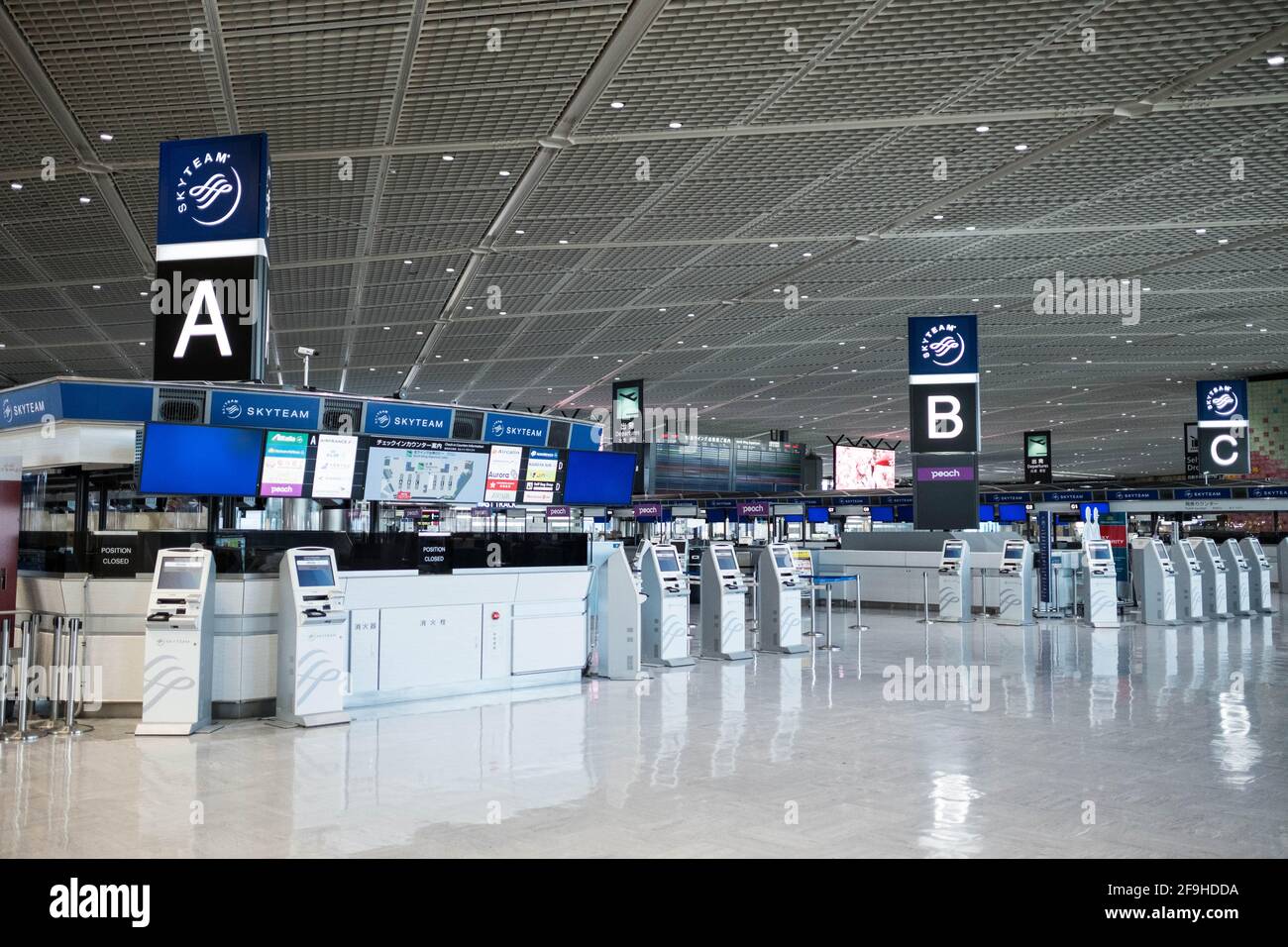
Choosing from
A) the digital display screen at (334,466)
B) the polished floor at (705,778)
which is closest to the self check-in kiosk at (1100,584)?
the polished floor at (705,778)

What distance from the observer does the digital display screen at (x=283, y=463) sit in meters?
10.7

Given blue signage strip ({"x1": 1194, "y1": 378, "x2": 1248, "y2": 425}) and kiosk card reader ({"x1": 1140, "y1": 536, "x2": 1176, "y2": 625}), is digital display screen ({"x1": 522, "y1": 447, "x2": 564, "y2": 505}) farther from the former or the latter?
blue signage strip ({"x1": 1194, "y1": 378, "x2": 1248, "y2": 425})

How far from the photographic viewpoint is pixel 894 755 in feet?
22.2

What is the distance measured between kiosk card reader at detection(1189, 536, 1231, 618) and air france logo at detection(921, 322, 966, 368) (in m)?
7.09

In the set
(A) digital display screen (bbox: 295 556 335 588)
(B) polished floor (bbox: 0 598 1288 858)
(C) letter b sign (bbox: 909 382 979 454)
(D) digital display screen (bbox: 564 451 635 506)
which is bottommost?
(B) polished floor (bbox: 0 598 1288 858)

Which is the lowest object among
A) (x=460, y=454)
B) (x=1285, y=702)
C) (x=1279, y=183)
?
(x=1285, y=702)

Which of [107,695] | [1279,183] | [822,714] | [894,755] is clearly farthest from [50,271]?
[1279,183]

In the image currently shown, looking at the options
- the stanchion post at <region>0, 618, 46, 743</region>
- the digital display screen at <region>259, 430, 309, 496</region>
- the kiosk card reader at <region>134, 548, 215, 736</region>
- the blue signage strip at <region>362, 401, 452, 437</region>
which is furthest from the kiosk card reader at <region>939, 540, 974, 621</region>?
the stanchion post at <region>0, 618, 46, 743</region>

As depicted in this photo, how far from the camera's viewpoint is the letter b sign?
1475cm

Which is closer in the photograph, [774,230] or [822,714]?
[822,714]

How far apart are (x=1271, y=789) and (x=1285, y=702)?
3.73 metres

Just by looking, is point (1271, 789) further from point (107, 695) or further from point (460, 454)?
point (460, 454)

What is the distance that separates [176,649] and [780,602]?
7280mm

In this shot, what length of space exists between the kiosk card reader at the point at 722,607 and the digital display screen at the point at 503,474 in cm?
245
